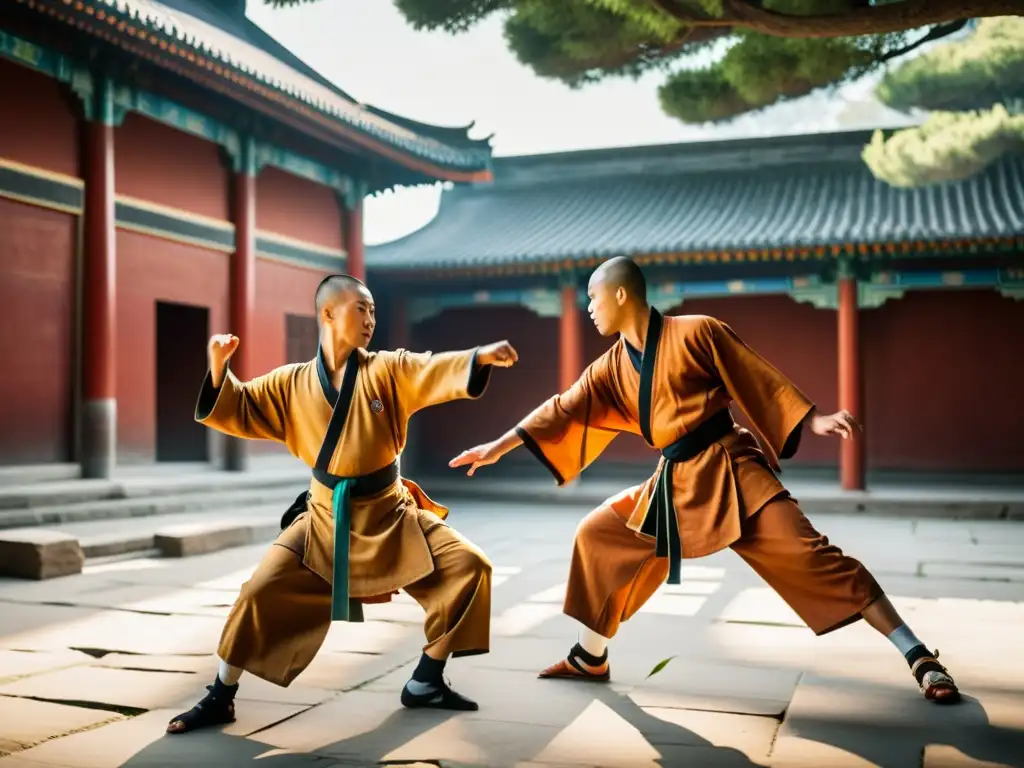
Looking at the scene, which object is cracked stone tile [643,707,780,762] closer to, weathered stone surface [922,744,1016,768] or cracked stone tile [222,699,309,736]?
weathered stone surface [922,744,1016,768]

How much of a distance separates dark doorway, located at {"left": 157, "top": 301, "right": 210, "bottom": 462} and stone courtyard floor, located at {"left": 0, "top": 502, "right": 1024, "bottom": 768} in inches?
206

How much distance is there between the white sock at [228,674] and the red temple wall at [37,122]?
6.55m

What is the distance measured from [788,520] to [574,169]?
1338cm

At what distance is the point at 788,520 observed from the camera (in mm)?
3502

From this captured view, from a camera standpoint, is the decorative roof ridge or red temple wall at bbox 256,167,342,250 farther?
the decorative roof ridge

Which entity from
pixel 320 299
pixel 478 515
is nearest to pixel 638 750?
pixel 320 299

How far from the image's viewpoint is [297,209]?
12.2 meters

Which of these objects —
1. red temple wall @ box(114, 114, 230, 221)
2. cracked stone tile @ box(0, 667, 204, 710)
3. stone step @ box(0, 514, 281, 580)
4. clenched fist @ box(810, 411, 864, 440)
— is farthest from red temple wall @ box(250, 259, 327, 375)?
clenched fist @ box(810, 411, 864, 440)

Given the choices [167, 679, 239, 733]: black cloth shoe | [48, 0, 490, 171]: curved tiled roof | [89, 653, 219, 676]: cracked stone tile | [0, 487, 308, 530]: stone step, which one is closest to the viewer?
[167, 679, 239, 733]: black cloth shoe

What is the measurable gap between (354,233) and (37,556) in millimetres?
7371

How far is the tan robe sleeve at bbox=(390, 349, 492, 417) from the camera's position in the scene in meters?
3.33

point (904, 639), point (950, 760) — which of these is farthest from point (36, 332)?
point (950, 760)

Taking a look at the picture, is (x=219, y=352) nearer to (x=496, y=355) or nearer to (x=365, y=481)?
(x=365, y=481)

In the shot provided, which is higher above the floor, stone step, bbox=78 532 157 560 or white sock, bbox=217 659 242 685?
white sock, bbox=217 659 242 685
